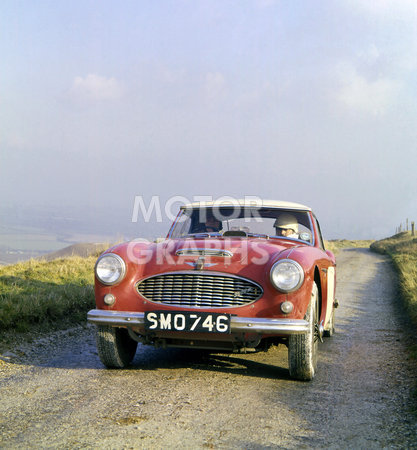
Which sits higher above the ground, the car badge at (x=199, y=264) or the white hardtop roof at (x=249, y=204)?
the white hardtop roof at (x=249, y=204)

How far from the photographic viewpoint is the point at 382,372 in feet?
15.5

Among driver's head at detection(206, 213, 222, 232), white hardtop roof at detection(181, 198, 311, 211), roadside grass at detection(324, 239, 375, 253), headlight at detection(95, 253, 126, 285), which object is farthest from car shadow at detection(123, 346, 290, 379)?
roadside grass at detection(324, 239, 375, 253)

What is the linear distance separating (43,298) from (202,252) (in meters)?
3.36

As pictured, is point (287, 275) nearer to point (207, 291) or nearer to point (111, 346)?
point (207, 291)

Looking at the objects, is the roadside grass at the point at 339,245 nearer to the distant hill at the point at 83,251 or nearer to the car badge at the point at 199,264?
the distant hill at the point at 83,251

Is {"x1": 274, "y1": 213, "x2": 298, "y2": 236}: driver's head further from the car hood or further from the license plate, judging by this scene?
the license plate

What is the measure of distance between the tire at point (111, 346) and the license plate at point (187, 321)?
0.51m

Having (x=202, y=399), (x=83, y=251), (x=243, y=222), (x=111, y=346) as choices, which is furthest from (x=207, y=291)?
(x=83, y=251)

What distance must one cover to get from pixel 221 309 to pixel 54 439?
1664mm

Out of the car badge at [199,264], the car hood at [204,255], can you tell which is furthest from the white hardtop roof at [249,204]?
the car badge at [199,264]

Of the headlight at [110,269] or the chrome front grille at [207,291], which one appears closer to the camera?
the chrome front grille at [207,291]

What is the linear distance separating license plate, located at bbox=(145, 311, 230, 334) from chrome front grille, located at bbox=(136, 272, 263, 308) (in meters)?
0.14

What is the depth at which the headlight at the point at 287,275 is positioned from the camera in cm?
406

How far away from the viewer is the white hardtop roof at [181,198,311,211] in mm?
6000
